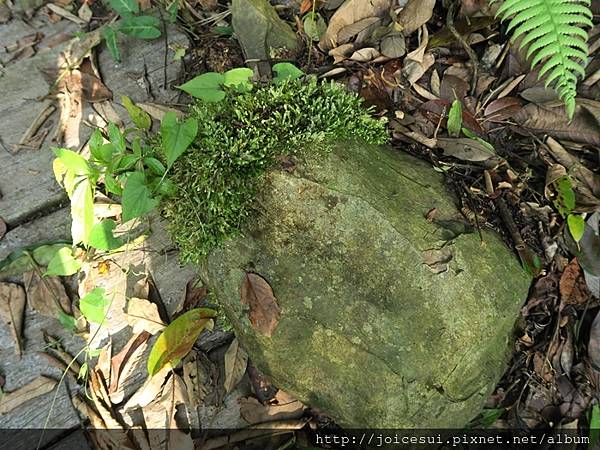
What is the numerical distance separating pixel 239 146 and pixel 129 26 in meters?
1.29

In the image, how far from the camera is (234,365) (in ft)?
7.63

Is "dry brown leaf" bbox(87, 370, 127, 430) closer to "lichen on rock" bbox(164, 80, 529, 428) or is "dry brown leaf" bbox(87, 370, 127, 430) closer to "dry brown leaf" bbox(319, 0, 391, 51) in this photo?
"lichen on rock" bbox(164, 80, 529, 428)

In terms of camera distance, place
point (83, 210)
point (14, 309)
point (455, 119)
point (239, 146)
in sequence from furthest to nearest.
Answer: point (14, 309) → point (455, 119) → point (83, 210) → point (239, 146)

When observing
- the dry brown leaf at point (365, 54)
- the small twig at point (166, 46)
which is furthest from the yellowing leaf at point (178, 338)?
the dry brown leaf at point (365, 54)

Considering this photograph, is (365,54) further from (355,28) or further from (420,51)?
(420,51)

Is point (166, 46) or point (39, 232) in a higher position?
point (166, 46)

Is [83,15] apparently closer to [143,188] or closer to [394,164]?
[143,188]

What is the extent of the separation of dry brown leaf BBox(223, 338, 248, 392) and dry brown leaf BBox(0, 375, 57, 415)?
2.60 ft

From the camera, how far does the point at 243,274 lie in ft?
6.54

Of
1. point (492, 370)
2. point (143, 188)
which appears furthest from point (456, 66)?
point (143, 188)

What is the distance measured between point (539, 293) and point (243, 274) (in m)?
1.34

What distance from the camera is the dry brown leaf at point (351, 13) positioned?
2.43 meters

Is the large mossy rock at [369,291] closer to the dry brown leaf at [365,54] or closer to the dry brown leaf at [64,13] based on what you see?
the dry brown leaf at [365,54]

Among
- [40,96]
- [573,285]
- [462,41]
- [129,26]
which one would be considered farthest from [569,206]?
[40,96]
